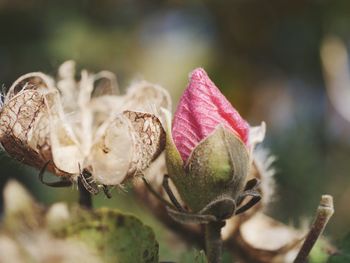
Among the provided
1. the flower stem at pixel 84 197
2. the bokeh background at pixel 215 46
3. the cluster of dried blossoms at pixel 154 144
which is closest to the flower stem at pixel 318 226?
the cluster of dried blossoms at pixel 154 144

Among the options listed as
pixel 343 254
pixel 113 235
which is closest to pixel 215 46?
pixel 343 254

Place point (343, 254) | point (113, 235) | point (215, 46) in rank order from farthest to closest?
point (215, 46), point (343, 254), point (113, 235)

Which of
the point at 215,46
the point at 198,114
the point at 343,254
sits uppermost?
the point at 198,114

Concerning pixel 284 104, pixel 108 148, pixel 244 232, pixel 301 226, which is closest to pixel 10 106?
pixel 108 148

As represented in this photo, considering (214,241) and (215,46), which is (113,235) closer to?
(214,241)

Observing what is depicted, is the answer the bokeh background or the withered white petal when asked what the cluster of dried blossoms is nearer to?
the withered white petal
